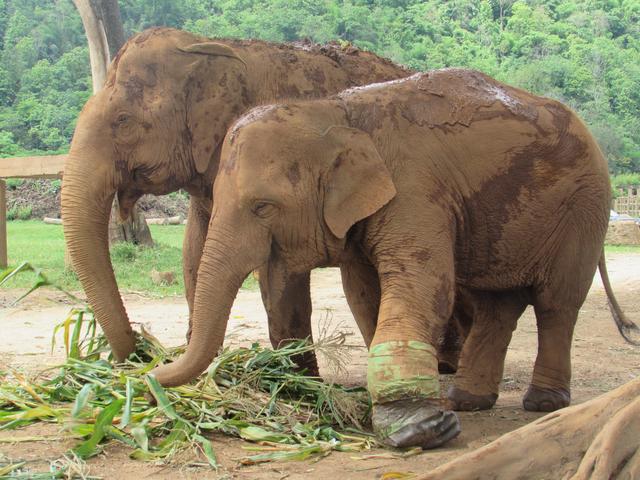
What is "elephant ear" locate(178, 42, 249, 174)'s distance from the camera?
5.80 metres

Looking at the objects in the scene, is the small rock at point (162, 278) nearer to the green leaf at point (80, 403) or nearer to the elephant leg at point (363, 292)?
the elephant leg at point (363, 292)

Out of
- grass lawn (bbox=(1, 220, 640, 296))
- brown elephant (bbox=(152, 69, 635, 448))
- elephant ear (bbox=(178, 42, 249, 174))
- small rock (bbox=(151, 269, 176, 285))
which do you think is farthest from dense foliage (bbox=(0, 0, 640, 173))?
brown elephant (bbox=(152, 69, 635, 448))

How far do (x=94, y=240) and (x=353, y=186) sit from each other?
1803 mm

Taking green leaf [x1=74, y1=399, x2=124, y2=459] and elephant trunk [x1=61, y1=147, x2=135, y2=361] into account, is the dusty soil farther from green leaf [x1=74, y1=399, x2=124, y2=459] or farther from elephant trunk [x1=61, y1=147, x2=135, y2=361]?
green leaf [x1=74, y1=399, x2=124, y2=459]

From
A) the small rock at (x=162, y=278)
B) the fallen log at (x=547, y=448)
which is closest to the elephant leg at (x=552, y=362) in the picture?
the fallen log at (x=547, y=448)

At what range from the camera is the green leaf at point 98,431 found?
384 cm

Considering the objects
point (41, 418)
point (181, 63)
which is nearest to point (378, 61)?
point (181, 63)

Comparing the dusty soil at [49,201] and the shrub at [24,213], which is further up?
the dusty soil at [49,201]

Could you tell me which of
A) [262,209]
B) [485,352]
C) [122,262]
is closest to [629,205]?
[122,262]

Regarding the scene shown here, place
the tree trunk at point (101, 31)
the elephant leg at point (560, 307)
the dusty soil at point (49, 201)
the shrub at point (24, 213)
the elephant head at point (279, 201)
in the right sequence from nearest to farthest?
1. the elephant head at point (279, 201)
2. the elephant leg at point (560, 307)
3. the tree trunk at point (101, 31)
4. the shrub at point (24, 213)
5. the dusty soil at point (49, 201)

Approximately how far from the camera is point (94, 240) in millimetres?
5520

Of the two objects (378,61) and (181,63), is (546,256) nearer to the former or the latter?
(378,61)

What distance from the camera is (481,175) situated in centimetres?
495

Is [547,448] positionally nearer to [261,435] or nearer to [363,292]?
[261,435]
